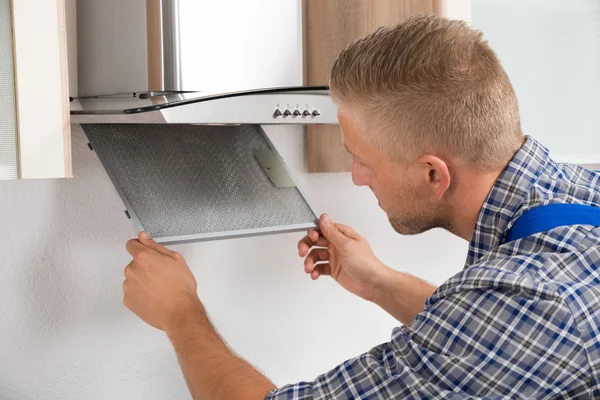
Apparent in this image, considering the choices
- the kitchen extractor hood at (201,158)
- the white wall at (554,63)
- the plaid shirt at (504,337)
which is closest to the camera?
the plaid shirt at (504,337)

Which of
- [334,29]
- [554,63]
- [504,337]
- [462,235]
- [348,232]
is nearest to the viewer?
[504,337]

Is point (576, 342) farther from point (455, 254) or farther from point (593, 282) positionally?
point (455, 254)

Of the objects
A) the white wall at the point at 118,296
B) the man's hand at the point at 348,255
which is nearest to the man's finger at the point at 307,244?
the man's hand at the point at 348,255

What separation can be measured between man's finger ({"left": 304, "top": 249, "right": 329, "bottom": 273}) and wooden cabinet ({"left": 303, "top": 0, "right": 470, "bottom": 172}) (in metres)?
0.25

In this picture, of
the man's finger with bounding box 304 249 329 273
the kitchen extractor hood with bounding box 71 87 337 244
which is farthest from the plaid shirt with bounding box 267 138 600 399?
the man's finger with bounding box 304 249 329 273

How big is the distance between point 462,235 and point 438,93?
9.7 inches

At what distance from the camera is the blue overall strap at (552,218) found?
915 millimetres

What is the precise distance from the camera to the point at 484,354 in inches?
33.2

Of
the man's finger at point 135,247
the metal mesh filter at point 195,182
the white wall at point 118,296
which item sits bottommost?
the white wall at point 118,296

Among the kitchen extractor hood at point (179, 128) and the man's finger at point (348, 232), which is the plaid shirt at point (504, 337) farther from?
the man's finger at point (348, 232)

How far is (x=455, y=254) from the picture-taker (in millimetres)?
2080

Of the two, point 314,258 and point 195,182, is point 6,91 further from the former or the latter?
point 314,258

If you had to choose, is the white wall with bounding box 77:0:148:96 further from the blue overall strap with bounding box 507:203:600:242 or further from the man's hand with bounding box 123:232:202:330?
the blue overall strap with bounding box 507:203:600:242

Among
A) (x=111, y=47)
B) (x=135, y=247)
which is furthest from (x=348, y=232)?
(x=111, y=47)
